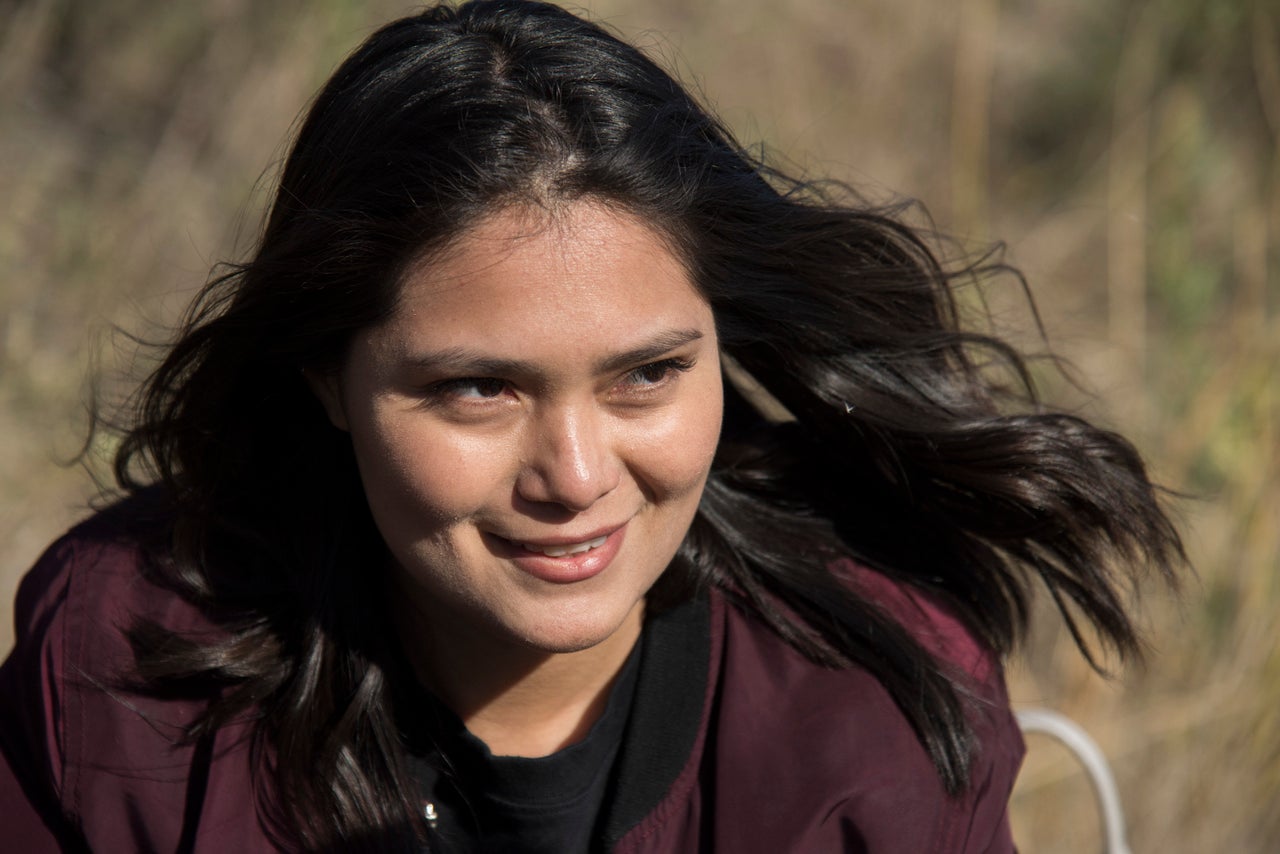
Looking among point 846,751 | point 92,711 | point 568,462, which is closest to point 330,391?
point 568,462

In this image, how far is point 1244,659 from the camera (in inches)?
126

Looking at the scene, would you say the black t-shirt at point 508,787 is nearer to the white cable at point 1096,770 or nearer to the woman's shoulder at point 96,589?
the woman's shoulder at point 96,589

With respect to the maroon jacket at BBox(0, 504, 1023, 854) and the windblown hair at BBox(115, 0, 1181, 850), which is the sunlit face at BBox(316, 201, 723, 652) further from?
the maroon jacket at BBox(0, 504, 1023, 854)

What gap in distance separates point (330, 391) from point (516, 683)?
49 cm

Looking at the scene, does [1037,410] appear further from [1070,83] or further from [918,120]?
[1070,83]

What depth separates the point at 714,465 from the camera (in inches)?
82.2

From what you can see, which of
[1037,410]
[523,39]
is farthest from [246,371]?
[1037,410]

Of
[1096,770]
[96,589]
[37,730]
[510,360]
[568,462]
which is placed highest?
[510,360]

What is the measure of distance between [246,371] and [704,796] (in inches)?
33.5

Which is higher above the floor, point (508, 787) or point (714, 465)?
point (714, 465)

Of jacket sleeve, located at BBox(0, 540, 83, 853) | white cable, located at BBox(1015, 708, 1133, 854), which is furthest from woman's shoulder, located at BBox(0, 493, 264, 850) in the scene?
white cable, located at BBox(1015, 708, 1133, 854)

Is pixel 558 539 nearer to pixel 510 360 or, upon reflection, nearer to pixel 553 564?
pixel 553 564

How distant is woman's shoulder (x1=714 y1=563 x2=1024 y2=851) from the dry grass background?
1.03 meters

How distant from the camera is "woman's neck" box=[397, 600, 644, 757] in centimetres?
193
